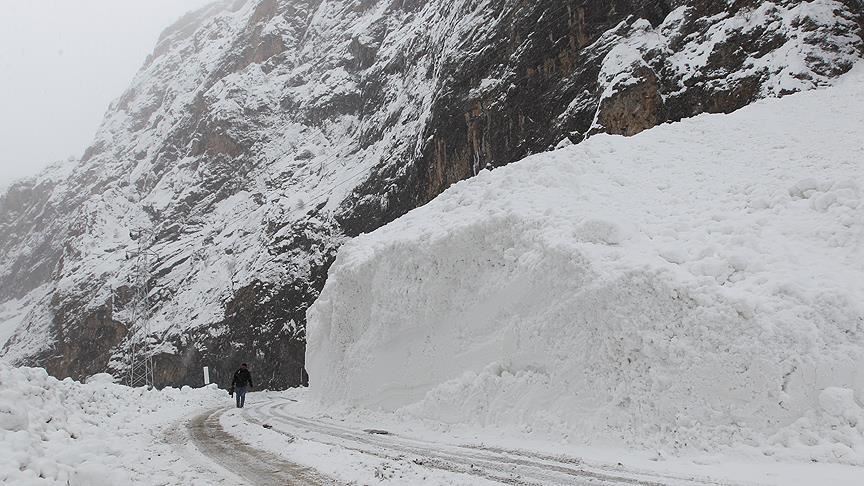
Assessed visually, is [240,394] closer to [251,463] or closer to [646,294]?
[251,463]

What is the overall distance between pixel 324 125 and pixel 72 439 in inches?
2306

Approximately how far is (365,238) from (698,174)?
30.2 ft

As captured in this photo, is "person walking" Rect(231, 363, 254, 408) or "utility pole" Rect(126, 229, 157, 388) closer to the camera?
"person walking" Rect(231, 363, 254, 408)

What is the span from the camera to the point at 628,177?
12.6 metres

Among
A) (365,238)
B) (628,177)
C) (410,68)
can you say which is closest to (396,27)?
(410,68)

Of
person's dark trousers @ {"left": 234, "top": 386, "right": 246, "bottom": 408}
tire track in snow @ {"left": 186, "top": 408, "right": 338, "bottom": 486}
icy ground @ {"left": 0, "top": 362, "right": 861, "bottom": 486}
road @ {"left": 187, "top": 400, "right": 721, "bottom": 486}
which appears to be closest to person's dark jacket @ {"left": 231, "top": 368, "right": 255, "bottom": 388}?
person's dark trousers @ {"left": 234, "top": 386, "right": 246, "bottom": 408}

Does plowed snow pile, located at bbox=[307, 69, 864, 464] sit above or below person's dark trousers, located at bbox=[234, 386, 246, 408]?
above

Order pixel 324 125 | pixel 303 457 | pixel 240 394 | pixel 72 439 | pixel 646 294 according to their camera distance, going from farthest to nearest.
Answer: pixel 324 125
pixel 240 394
pixel 646 294
pixel 303 457
pixel 72 439

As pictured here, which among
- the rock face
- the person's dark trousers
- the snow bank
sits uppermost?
the rock face

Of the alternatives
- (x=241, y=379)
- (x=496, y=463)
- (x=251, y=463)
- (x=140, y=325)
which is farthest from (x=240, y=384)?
(x=140, y=325)

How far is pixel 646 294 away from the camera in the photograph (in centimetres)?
880

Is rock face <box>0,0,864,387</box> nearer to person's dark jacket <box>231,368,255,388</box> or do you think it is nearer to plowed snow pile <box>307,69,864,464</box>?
plowed snow pile <box>307,69,864,464</box>

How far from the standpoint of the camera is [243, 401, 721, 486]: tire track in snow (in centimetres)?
606

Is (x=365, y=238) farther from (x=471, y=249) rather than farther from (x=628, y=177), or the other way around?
(x=628, y=177)
